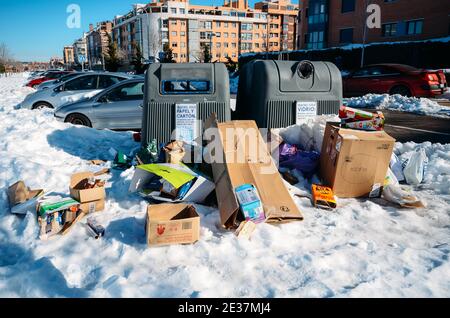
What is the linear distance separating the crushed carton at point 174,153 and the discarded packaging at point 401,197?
8.05 feet

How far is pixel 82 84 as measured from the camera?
37.9ft

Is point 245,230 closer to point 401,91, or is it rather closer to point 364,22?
point 401,91

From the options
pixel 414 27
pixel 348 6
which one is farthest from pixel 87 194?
pixel 348 6

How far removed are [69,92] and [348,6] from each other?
3120 cm

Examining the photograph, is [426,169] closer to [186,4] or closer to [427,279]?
[427,279]

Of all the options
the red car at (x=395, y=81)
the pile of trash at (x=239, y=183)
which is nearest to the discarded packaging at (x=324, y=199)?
the pile of trash at (x=239, y=183)

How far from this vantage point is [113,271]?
262cm

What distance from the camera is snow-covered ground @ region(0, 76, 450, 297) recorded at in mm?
2424

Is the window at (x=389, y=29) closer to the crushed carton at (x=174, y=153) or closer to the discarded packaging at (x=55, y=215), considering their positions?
the crushed carton at (x=174, y=153)

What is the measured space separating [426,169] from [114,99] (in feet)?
22.0

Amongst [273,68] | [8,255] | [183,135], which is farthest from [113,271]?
[273,68]

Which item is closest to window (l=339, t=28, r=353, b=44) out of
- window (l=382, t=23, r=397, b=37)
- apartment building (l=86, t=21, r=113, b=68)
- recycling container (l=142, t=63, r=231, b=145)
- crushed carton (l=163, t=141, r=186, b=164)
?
window (l=382, t=23, r=397, b=37)

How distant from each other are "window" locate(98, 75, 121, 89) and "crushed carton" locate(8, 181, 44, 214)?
25.0 ft

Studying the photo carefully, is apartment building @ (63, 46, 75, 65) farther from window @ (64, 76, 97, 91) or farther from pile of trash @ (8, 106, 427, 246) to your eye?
pile of trash @ (8, 106, 427, 246)
